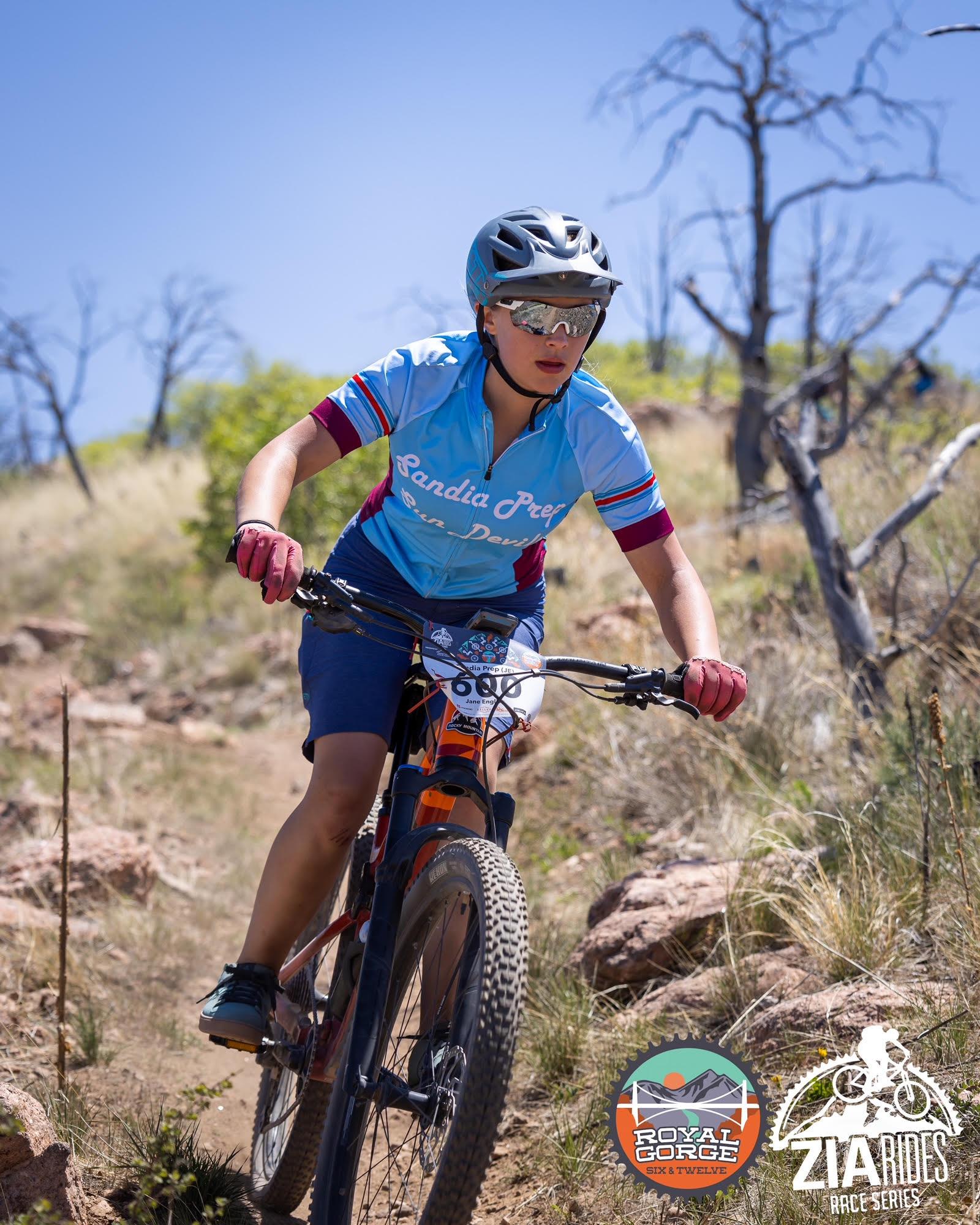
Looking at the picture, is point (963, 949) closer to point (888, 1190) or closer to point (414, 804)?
point (888, 1190)

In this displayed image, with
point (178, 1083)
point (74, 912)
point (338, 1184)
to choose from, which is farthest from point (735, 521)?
point (338, 1184)

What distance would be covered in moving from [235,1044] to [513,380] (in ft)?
5.86

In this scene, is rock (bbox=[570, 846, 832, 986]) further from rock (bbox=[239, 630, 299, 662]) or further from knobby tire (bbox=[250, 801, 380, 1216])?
rock (bbox=[239, 630, 299, 662])

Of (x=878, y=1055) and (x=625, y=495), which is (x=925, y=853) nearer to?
(x=878, y=1055)

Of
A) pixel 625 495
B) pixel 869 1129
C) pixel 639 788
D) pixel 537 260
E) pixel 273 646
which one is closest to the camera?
pixel 869 1129

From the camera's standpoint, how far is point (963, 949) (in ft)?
10.0

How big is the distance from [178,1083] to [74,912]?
1.40 metres

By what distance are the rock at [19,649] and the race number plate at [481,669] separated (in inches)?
433

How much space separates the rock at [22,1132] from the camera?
96.7 inches

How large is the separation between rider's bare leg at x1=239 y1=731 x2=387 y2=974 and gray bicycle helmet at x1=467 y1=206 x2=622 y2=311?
113 centimetres

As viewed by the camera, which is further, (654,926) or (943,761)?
(654,926)

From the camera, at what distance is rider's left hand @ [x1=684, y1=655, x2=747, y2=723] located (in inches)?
95.0

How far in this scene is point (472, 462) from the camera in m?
2.88

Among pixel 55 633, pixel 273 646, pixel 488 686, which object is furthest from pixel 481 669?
pixel 55 633
